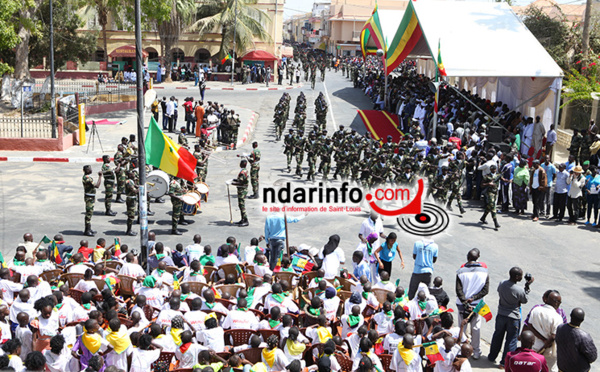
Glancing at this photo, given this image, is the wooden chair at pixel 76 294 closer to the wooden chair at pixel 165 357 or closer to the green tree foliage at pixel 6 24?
the wooden chair at pixel 165 357

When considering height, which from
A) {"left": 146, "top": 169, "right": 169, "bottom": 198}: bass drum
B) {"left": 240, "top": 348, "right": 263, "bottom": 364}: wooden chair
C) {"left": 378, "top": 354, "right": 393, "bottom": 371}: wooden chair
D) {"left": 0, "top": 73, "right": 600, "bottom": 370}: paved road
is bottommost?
{"left": 0, "top": 73, "right": 600, "bottom": 370}: paved road

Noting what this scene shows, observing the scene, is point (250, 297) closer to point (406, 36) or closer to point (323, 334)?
point (323, 334)

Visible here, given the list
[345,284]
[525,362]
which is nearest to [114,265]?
[345,284]

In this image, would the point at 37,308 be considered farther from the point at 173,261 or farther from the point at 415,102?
the point at 415,102

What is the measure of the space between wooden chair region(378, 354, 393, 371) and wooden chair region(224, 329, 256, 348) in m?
1.61

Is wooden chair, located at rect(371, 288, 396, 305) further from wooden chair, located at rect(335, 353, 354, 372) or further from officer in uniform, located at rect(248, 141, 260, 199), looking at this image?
officer in uniform, located at rect(248, 141, 260, 199)

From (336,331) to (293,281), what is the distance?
1.53 meters

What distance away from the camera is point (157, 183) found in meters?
16.1

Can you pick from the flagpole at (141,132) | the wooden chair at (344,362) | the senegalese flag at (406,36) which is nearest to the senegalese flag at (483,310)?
the wooden chair at (344,362)

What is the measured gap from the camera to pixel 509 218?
16391 mm

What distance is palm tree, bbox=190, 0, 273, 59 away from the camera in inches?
1917

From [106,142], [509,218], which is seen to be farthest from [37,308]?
[106,142]

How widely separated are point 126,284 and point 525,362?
5821 millimetres

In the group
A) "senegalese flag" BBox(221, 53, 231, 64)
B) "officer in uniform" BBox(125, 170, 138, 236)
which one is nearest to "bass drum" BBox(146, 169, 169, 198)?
"officer in uniform" BBox(125, 170, 138, 236)
